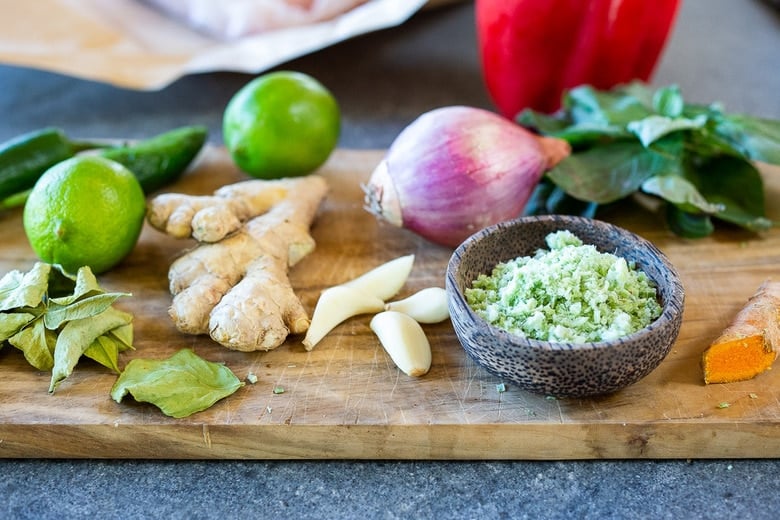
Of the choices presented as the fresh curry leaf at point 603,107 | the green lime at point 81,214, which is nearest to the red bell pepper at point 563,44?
the fresh curry leaf at point 603,107

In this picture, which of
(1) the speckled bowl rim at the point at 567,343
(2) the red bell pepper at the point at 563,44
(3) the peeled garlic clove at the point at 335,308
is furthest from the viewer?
(2) the red bell pepper at the point at 563,44

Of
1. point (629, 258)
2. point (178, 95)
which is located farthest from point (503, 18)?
point (178, 95)

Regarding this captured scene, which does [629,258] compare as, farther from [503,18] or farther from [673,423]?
[503,18]

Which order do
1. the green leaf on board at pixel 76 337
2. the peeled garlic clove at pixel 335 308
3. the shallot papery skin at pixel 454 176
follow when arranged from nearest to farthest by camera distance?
the green leaf on board at pixel 76 337
the peeled garlic clove at pixel 335 308
the shallot papery skin at pixel 454 176

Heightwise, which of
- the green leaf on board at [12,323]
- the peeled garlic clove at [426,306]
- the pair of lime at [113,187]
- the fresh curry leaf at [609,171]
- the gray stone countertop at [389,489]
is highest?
the fresh curry leaf at [609,171]

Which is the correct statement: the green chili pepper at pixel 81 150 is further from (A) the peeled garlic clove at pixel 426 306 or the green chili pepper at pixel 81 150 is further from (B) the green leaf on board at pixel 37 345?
(A) the peeled garlic clove at pixel 426 306

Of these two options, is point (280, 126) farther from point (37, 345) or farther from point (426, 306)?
point (37, 345)

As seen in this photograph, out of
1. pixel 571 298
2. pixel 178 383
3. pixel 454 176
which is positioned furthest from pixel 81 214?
pixel 571 298
